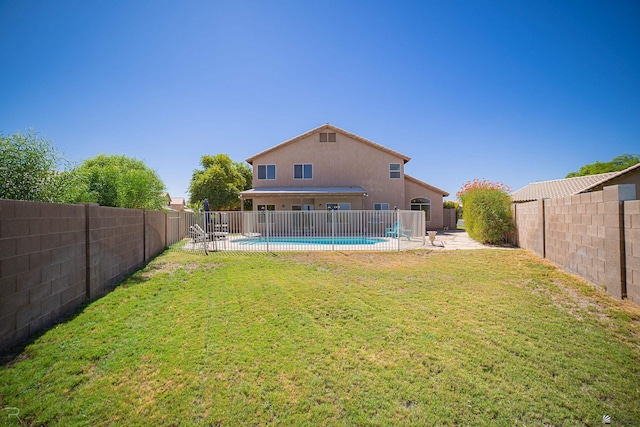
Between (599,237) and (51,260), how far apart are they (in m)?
10.4

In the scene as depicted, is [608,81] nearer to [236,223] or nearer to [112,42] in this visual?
[236,223]

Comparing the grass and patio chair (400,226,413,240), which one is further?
patio chair (400,226,413,240)

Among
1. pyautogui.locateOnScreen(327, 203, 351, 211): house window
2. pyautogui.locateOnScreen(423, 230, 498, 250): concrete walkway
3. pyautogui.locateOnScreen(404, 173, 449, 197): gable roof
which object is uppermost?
pyautogui.locateOnScreen(404, 173, 449, 197): gable roof

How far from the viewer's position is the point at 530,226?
9547 mm

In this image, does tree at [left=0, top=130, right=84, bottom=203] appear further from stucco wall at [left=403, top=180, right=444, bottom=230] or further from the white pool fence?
stucco wall at [left=403, top=180, right=444, bottom=230]

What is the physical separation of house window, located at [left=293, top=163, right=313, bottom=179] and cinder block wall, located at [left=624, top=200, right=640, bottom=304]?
1760 centimetres

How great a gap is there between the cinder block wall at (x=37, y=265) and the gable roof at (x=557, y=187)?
22.5m

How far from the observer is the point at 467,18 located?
11.0m

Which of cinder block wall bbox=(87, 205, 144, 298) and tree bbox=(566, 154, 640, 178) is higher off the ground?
tree bbox=(566, 154, 640, 178)

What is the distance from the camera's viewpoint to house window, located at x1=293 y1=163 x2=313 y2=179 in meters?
21.0

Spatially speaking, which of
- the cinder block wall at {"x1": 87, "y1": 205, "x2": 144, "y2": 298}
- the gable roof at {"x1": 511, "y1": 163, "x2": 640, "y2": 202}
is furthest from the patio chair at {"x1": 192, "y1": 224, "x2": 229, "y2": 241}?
the gable roof at {"x1": 511, "y1": 163, "x2": 640, "y2": 202}

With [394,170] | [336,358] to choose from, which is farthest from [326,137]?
[336,358]

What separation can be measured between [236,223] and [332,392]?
9.71 meters

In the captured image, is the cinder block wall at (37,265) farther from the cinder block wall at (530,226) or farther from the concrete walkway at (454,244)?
the cinder block wall at (530,226)
